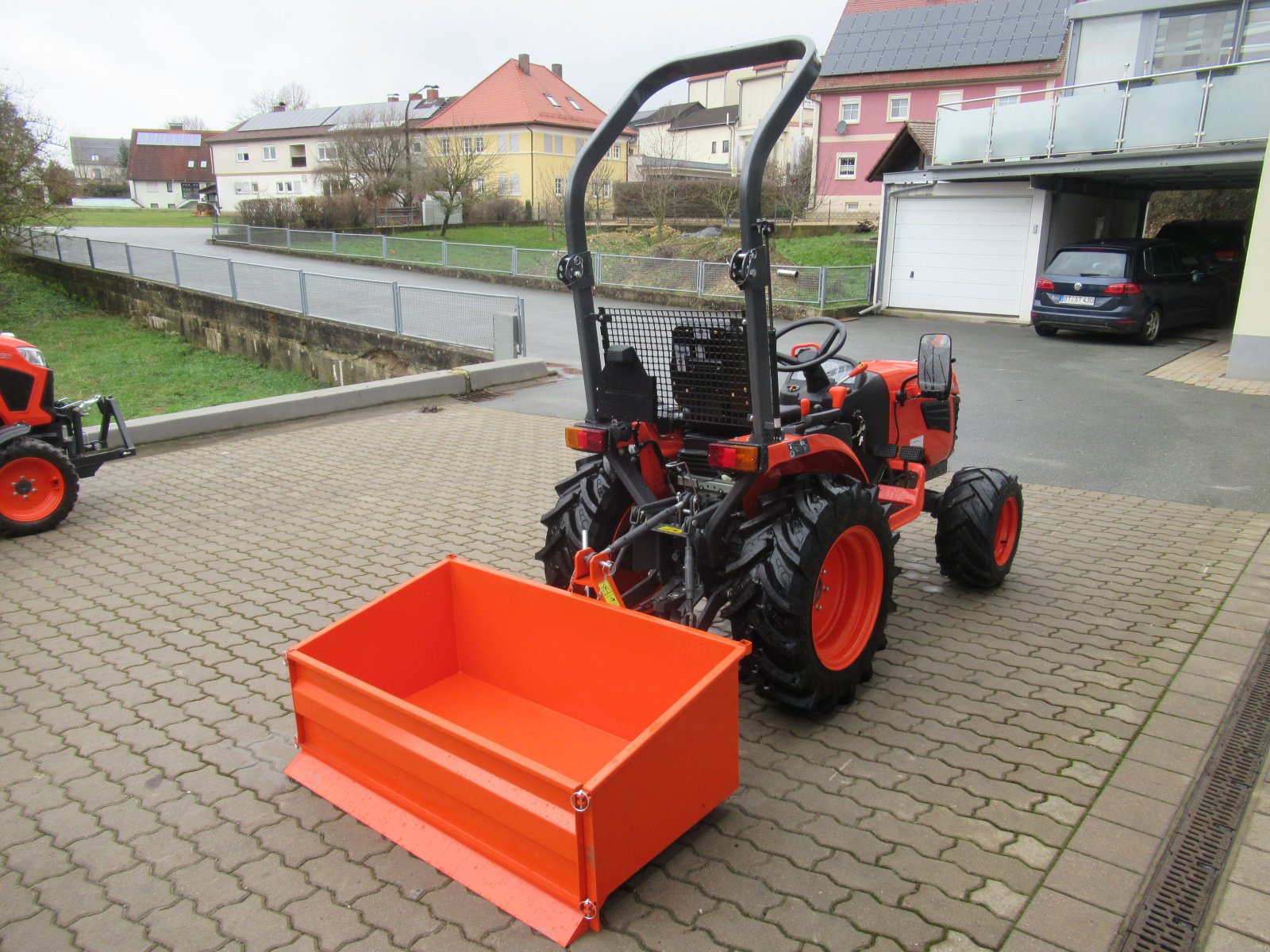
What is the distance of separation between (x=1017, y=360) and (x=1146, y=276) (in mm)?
2645

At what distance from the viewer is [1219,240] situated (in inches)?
679

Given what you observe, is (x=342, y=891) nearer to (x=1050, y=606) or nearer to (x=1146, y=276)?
(x=1050, y=606)

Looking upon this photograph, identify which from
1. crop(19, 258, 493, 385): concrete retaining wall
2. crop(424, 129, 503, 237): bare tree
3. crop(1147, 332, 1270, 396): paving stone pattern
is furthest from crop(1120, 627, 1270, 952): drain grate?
crop(424, 129, 503, 237): bare tree

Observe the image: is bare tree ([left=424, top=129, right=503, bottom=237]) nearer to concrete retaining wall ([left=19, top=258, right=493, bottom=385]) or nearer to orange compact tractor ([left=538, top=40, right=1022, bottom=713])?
concrete retaining wall ([left=19, top=258, right=493, bottom=385])

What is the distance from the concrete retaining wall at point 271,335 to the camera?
1355cm

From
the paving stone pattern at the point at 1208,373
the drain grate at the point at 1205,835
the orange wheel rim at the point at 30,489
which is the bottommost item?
the paving stone pattern at the point at 1208,373

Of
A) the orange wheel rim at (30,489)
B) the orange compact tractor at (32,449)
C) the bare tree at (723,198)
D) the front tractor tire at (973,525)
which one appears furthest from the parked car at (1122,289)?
the orange wheel rim at (30,489)

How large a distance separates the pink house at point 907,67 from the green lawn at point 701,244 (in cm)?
794

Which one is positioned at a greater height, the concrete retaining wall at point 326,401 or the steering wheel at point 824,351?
the steering wheel at point 824,351

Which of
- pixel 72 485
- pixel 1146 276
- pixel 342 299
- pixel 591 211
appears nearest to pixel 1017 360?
pixel 1146 276

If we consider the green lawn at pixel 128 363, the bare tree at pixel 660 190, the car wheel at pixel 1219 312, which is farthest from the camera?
the bare tree at pixel 660 190

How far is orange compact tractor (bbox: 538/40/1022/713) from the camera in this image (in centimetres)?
336

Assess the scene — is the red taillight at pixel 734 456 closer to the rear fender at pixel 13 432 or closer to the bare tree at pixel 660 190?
the rear fender at pixel 13 432

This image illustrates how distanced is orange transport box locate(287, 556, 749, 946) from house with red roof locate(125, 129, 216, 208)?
281 ft
